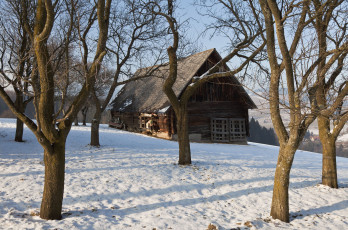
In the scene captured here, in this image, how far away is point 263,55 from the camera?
965 cm

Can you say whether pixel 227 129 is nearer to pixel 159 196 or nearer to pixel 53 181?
pixel 159 196

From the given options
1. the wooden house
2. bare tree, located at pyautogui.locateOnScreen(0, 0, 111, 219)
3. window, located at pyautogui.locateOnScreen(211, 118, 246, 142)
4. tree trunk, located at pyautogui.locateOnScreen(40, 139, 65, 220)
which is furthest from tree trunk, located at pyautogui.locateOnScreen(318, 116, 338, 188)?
window, located at pyautogui.locateOnScreen(211, 118, 246, 142)

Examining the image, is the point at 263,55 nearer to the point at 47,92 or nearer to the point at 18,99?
the point at 47,92

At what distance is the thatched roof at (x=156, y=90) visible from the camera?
1820 cm

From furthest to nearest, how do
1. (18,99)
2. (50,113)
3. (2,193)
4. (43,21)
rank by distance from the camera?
1. (18,99)
2. (2,193)
3. (43,21)
4. (50,113)

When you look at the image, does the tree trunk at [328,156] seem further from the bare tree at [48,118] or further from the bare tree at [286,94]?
the bare tree at [48,118]

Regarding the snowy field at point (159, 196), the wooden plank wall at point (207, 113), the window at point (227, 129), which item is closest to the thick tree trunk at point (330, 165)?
the snowy field at point (159, 196)

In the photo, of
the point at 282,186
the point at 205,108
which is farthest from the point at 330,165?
the point at 205,108

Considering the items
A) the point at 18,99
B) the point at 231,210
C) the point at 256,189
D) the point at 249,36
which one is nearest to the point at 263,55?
the point at 249,36

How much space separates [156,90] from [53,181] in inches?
671

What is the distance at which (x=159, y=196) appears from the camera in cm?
654

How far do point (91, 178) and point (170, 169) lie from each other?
2.79m

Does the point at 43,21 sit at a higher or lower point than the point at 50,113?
higher

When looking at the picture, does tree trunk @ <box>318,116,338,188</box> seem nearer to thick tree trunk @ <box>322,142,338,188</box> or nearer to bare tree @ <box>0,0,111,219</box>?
thick tree trunk @ <box>322,142,338,188</box>
